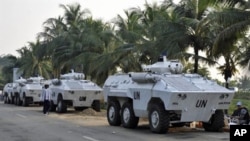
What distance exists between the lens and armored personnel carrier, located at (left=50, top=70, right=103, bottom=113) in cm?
2522

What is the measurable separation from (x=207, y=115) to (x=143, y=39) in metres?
14.7

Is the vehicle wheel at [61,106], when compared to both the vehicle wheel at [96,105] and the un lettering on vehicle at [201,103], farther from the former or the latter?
the un lettering on vehicle at [201,103]

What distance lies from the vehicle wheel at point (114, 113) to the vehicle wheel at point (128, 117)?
0.56 meters

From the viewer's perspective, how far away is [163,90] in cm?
1469

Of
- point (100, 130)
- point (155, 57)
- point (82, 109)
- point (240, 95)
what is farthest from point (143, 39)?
point (240, 95)

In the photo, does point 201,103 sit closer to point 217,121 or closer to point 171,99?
point 217,121

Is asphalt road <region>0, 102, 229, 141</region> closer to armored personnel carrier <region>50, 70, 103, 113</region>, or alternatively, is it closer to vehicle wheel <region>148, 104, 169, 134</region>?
vehicle wheel <region>148, 104, 169, 134</region>

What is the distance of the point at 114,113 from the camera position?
59.3 feet

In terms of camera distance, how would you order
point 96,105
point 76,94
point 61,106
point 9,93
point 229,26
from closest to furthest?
point 229,26 → point 76,94 → point 61,106 → point 96,105 → point 9,93

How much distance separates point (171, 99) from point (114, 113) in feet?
13.9

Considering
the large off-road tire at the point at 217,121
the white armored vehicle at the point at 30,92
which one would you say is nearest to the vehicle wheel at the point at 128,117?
the large off-road tire at the point at 217,121

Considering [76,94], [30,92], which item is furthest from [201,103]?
[30,92]

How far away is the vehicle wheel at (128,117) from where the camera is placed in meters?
16.8

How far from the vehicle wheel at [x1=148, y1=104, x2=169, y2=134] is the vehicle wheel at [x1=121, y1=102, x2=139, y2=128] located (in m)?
1.56
